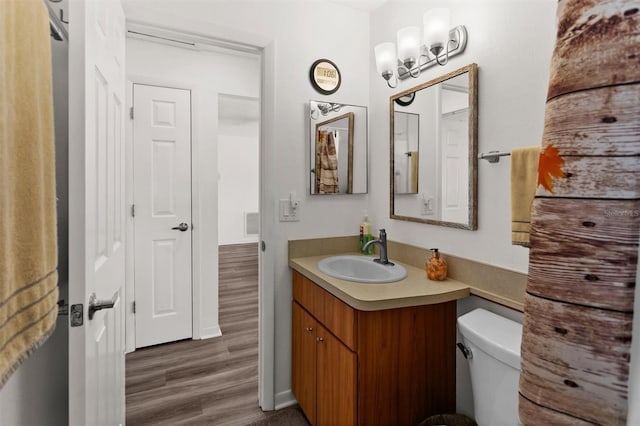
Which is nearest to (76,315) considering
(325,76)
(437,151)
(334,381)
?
(334,381)

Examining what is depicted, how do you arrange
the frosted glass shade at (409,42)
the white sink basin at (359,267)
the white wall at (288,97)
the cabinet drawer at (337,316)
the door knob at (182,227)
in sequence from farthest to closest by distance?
the door knob at (182,227) < the white wall at (288,97) < the white sink basin at (359,267) < the frosted glass shade at (409,42) < the cabinet drawer at (337,316)

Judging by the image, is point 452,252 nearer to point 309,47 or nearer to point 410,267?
point 410,267

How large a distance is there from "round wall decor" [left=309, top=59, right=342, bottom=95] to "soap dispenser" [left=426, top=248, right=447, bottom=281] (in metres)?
1.17

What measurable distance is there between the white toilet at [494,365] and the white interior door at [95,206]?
3.98 feet

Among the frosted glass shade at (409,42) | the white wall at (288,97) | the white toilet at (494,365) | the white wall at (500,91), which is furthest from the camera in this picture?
the white wall at (288,97)

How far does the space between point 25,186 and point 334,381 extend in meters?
1.30

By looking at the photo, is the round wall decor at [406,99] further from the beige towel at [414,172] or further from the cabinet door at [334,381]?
the cabinet door at [334,381]

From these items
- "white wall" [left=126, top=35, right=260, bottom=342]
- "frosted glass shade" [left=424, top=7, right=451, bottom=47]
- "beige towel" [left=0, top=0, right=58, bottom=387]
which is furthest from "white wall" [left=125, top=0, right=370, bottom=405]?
"beige towel" [left=0, top=0, right=58, bottom=387]

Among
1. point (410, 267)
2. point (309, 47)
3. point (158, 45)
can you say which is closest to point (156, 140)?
point (158, 45)

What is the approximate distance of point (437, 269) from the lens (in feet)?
5.12

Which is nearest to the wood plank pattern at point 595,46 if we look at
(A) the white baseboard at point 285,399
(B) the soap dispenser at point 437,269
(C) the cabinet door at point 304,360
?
(B) the soap dispenser at point 437,269

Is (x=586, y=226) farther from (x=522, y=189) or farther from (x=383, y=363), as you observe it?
(x=383, y=363)

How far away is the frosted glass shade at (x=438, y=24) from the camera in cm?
149

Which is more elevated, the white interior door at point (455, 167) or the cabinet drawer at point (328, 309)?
the white interior door at point (455, 167)
